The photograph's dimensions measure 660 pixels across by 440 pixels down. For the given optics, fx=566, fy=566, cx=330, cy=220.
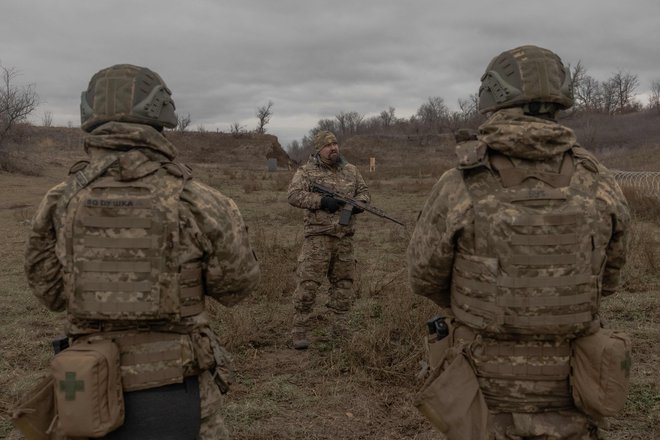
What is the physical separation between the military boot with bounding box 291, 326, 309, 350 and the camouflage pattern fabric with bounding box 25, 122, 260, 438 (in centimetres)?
273

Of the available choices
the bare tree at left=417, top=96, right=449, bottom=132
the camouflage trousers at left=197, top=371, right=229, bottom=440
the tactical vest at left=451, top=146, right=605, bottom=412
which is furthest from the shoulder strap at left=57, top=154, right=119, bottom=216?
the bare tree at left=417, top=96, right=449, bottom=132

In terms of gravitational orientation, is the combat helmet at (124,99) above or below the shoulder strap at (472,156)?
above

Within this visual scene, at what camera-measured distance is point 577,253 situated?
7.04 ft

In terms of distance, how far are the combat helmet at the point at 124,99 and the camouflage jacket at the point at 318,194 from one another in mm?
2780

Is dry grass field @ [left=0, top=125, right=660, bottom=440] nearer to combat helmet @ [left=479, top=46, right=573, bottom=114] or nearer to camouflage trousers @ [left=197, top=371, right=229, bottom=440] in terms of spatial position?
camouflage trousers @ [left=197, top=371, right=229, bottom=440]

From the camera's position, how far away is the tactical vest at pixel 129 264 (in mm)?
2127

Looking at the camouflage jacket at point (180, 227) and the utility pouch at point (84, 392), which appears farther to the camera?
the camouflage jacket at point (180, 227)

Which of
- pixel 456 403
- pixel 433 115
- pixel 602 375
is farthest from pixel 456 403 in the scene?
pixel 433 115

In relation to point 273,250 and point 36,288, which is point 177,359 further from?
point 273,250

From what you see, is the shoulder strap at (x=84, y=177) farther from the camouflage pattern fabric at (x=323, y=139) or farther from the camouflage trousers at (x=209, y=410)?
the camouflage pattern fabric at (x=323, y=139)

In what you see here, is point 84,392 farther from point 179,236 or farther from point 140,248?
point 179,236

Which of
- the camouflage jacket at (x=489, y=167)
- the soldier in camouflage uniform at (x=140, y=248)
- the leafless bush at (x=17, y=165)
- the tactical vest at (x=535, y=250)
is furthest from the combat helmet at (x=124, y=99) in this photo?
the leafless bush at (x=17, y=165)

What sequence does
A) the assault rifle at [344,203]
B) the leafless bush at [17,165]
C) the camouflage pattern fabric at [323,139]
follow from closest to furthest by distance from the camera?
A: 1. the assault rifle at [344,203]
2. the camouflage pattern fabric at [323,139]
3. the leafless bush at [17,165]

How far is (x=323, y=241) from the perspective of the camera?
5.06 meters
